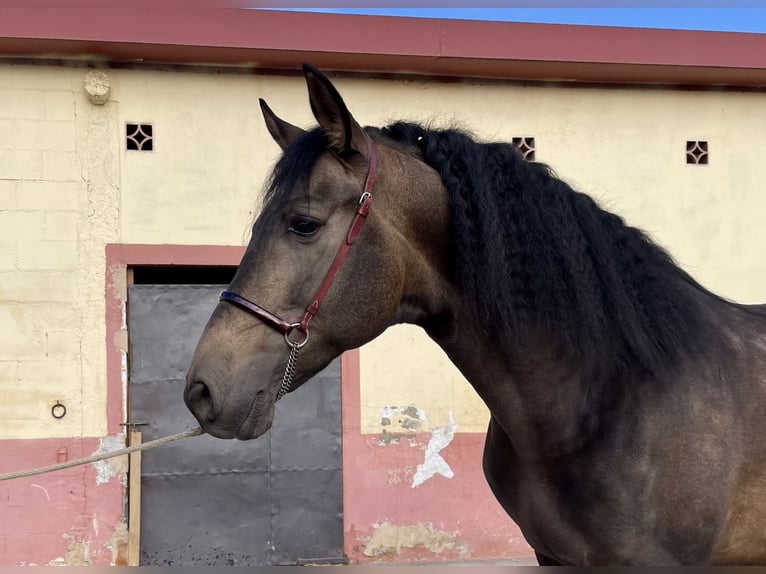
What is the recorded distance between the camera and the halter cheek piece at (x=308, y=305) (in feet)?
6.81

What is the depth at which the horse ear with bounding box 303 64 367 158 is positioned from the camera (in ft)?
7.04

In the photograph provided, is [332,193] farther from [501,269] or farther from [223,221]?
[223,221]

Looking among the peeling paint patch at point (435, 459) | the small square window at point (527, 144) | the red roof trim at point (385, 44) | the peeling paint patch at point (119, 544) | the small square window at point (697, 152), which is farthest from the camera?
the small square window at point (697, 152)

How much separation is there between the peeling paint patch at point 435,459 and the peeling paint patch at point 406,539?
38cm

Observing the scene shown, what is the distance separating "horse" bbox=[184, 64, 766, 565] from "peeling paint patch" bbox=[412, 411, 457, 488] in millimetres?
4221

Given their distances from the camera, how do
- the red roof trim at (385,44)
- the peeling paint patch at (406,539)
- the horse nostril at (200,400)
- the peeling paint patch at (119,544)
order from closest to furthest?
the horse nostril at (200,400) < the peeling paint patch at (119,544) < the red roof trim at (385,44) < the peeling paint patch at (406,539)

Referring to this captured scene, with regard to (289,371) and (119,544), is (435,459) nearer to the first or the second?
(119,544)

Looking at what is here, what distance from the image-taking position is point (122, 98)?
6434 mm

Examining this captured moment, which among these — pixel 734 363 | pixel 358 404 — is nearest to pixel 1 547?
pixel 358 404

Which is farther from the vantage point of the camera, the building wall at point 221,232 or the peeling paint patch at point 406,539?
the peeling paint patch at point 406,539

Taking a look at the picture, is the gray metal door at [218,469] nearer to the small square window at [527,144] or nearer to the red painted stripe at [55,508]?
the red painted stripe at [55,508]

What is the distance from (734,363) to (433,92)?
16.5ft

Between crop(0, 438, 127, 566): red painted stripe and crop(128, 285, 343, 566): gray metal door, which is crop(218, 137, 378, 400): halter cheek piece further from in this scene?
crop(0, 438, 127, 566): red painted stripe

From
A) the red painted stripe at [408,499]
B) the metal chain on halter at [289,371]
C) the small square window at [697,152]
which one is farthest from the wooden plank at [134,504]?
the small square window at [697,152]
